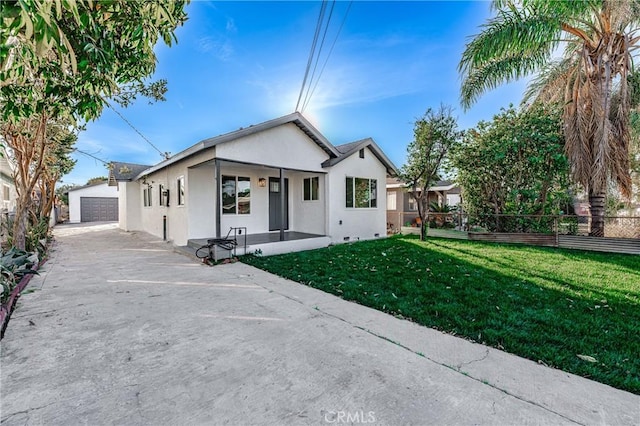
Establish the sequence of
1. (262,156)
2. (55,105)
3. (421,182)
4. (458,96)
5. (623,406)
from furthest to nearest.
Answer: (421,182)
(458,96)
(262,156)
(55,105)
(623,406)

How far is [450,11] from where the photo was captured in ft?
28.7

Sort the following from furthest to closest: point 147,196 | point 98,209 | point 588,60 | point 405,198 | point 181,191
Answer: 1. point 98,209
2. point 405,198
3. point 147,196
4. point 181,191
5. point 588,60

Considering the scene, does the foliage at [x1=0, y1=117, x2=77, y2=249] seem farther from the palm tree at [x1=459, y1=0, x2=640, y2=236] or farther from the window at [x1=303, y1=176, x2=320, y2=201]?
the palm tree at [x1=459, y1=0, x2=640, y2=236]

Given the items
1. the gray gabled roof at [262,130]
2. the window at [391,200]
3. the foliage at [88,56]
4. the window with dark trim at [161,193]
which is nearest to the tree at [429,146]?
the gray gabled roof at [262,130]

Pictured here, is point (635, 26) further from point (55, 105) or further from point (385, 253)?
point (55, 105)

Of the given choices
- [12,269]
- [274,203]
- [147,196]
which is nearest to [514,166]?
[274,203]

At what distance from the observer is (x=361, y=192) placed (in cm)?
1194

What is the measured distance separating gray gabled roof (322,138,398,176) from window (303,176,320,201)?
91cm

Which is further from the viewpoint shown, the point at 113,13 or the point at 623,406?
the point at 113,13

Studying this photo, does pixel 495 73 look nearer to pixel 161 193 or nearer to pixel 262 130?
pixel 262 130

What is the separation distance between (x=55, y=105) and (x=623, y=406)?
19.7 feet

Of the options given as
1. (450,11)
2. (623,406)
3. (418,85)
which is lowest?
(623,406)

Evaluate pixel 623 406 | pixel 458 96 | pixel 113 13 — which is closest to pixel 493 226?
pixel 458 96

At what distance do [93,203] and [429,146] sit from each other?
28872mm
